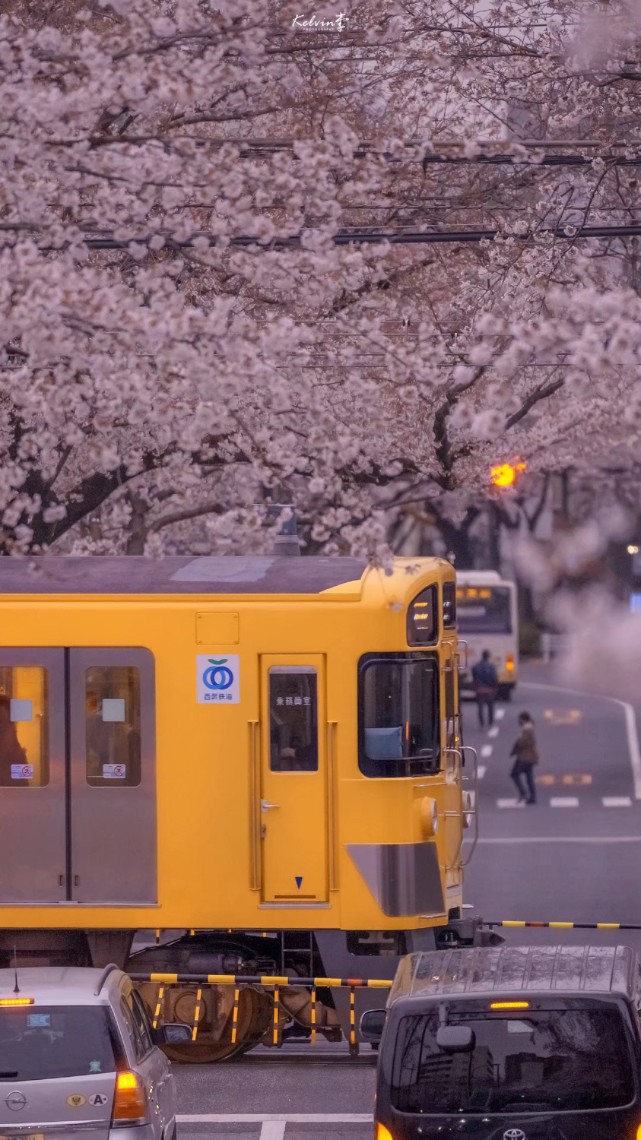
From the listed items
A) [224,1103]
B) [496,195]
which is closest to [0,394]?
[496,195]

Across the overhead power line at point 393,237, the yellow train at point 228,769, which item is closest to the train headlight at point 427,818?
the yellow train at point 228,769

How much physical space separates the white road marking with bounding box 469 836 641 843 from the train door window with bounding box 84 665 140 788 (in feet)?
47.4

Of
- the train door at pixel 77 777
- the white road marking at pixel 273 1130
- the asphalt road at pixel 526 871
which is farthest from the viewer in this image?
the train door at pixel 77 777

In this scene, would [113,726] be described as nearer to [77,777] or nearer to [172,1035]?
[77,777]

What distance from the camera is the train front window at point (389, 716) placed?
12250mm

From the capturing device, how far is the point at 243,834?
1229 centimetres

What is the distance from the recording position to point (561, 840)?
2662 centimetres

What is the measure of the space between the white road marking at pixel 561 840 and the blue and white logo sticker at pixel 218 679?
47.3ft

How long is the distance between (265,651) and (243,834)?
1.34 meters

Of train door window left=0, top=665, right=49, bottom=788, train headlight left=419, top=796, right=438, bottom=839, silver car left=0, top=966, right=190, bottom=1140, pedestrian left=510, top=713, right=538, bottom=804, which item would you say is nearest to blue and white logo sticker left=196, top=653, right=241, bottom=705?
train door window left=0, top=665, right=49, bottom=788

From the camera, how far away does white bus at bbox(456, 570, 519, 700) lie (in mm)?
49094

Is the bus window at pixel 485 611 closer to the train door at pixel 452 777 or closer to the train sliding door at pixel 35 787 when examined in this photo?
the train door at pixel 452 777

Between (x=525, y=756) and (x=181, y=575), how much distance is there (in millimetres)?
17471

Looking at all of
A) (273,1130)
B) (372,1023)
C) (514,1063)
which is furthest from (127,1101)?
(273,1130)
